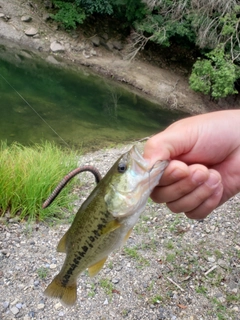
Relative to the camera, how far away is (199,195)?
2.05 metres

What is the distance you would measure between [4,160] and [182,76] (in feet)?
46.2

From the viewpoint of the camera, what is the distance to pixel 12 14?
1867 cm

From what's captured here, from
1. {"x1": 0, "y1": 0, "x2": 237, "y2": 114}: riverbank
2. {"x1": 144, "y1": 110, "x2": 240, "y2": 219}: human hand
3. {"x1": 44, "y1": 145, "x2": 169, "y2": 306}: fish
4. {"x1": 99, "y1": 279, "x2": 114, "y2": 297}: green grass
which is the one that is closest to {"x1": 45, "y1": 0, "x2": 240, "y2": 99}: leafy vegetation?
{"x1": 0, "y1": 0, "x2": 237, "y2": 114}: riverbank

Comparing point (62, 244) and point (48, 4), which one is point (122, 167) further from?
point (48, 4)

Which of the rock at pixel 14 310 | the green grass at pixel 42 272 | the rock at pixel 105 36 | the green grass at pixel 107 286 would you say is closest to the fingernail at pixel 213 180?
the green grass at pixel 107 286

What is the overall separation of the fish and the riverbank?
1356 centimetres

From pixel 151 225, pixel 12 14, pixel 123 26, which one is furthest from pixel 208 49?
pixel 151 225

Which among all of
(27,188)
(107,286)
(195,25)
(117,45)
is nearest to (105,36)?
(117,45)

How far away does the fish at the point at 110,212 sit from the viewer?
5.82 feet

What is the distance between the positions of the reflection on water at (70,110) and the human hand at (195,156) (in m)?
6.96

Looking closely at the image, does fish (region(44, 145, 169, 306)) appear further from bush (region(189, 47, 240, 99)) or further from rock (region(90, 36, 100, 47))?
rock (region(90, 36, 100, 47))

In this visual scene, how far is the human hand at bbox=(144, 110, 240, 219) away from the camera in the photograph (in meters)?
1.89

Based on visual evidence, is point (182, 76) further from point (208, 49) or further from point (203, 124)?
point (203, 124)

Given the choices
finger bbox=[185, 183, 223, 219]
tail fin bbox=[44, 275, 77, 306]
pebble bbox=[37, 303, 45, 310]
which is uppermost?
finger bbox=[185, 183, 223, 219]
